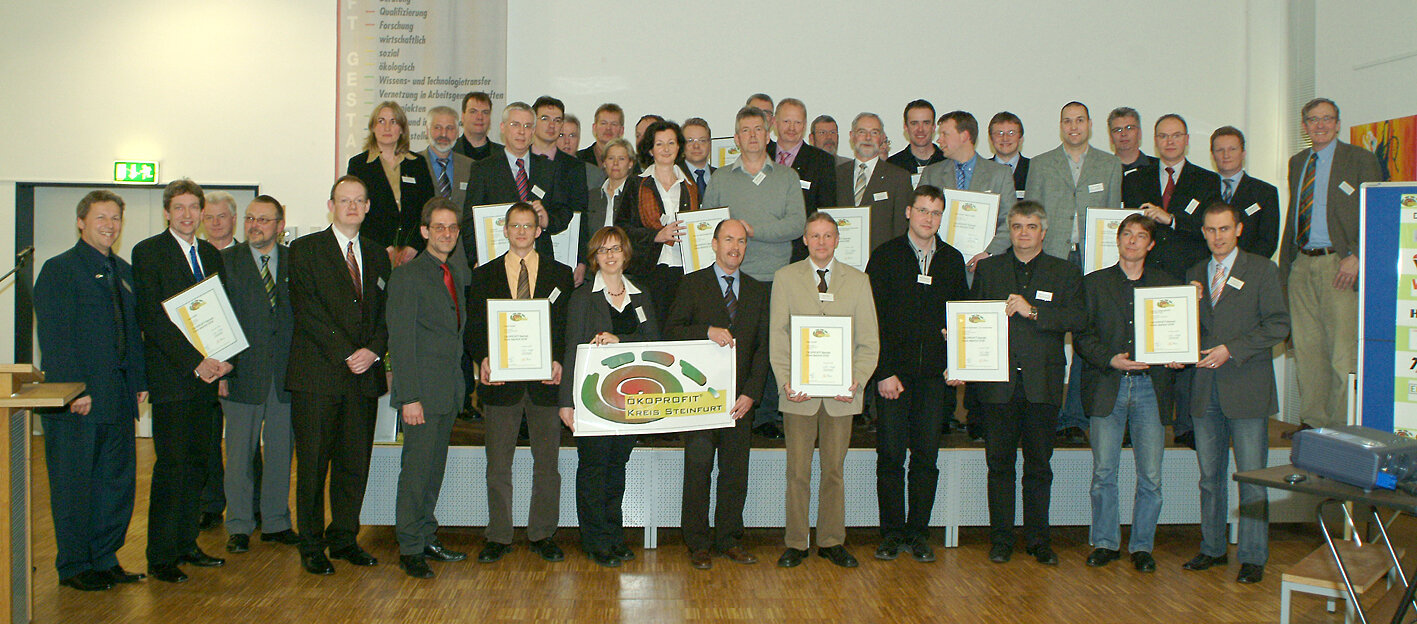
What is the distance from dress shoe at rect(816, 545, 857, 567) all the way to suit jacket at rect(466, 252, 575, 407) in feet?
5.24

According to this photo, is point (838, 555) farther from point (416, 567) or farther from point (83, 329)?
point (83, 329)

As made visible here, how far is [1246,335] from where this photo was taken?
15.5 feet

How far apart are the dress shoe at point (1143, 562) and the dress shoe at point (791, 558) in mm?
1733

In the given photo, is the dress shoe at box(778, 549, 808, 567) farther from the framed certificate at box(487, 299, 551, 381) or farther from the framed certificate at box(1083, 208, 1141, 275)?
the framed certificate at box(1083, 208, 1141, 275)

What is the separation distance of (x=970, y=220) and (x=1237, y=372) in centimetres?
155

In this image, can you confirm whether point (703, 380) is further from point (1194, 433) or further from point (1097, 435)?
point (1194, 433)

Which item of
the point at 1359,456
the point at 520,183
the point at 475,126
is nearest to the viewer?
the point at 1359,456

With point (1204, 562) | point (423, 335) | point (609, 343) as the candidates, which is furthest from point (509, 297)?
point (1204, 562)

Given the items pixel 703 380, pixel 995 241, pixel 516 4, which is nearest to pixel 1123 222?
pixel 995 241

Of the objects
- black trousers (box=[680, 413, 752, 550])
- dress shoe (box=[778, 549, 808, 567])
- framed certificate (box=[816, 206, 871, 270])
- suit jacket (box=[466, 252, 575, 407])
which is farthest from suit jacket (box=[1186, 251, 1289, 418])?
suit jacket (box=[466, 252, 575, 407])

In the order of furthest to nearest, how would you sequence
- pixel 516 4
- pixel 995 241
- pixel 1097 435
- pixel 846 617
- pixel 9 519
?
pixel 516 4
pixel 995 241
pixel 1097 435
pixel 846 617
pixel 9 519

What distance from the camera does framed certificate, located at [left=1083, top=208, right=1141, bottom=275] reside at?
5.34 metres

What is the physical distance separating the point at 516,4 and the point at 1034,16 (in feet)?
15.0

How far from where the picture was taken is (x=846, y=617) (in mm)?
4094
